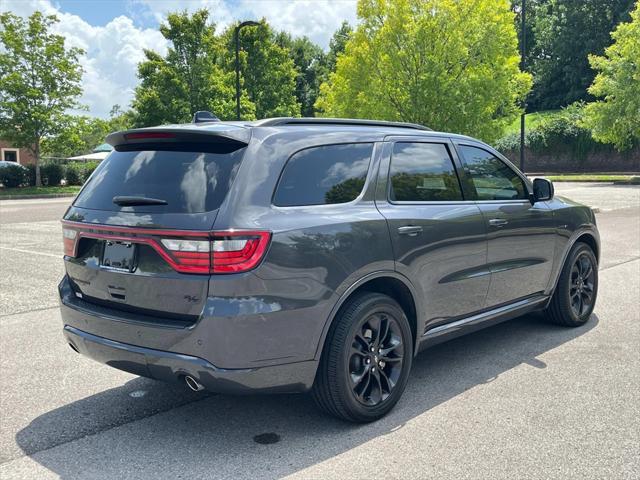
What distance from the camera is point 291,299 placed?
10.7 ft

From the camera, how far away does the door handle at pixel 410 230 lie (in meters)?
3.90

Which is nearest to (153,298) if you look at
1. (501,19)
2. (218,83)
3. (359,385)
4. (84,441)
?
(84,441)

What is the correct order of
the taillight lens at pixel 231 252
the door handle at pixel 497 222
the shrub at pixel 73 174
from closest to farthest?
1. the taillight lens at pixel 231 252
2. the door handle at pixel 497 222
3. the shrub at pixel 73 174

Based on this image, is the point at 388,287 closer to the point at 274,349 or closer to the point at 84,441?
the point at 274,349

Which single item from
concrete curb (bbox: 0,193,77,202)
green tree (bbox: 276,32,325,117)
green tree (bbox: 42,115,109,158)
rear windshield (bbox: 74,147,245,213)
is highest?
green tree (bbox: 276,32,325,117)

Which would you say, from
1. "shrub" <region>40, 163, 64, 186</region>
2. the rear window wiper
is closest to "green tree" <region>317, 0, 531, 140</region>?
"shrub" <region>40, 163, 64, 186</region>

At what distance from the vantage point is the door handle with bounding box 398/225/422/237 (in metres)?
3.90

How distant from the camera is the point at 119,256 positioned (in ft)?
11.5

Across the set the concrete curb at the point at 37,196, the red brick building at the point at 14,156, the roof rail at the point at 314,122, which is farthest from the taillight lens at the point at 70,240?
the red brick building at the point at 14,156

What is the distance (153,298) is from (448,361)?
8.47ft

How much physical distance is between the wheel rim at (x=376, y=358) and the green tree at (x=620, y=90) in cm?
3299

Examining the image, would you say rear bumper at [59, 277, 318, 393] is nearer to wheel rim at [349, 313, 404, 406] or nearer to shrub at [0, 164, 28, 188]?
wheel rim at [349, 313, 404, 406]

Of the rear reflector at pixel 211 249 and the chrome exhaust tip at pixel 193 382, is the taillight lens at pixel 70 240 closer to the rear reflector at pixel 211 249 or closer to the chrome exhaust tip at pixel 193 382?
the rear reflector at pixel 211 249

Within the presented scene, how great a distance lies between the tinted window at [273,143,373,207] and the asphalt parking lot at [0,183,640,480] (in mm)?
1380
